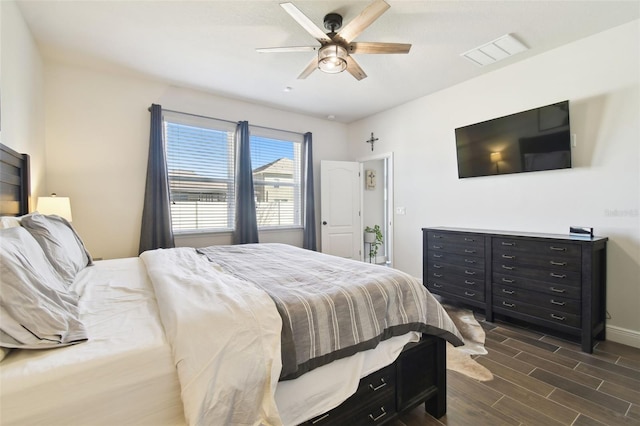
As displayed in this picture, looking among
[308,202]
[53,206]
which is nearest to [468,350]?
[308,202]

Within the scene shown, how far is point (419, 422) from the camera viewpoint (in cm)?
164

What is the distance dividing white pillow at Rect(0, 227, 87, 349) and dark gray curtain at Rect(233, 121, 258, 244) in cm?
292

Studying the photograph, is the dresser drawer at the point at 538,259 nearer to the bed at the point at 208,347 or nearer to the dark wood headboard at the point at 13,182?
the bed at the point at 208,347

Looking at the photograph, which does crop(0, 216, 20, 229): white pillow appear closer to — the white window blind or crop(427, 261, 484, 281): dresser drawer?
the white window blind

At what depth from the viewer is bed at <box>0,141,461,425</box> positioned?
34.1 inches

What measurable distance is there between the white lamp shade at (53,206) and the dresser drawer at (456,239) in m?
3.90

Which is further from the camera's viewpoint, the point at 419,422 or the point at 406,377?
the point at 419,422

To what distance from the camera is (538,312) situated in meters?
2.67

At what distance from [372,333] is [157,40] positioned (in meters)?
3.15

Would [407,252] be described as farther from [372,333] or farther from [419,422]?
[372,333]

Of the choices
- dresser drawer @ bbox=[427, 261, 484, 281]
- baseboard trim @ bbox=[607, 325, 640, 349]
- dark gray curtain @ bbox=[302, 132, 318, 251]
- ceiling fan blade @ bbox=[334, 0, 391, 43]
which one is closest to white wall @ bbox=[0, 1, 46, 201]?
ceiling fan blade @ bbox=[334, 0, 391, 43]

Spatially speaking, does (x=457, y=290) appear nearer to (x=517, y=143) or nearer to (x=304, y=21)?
(x=517, y=143)

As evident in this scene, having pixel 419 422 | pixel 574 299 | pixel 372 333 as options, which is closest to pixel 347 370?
pixel 372 333

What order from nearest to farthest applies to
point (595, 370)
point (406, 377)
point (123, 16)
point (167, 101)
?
1. point (406, 377)
2. point (595, 370)
3. point (123, 16)
4. point (167, 101)
